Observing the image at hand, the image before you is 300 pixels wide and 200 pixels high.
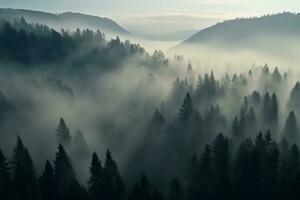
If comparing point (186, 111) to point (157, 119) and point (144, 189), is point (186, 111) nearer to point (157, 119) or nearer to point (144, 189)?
point (157, 119)

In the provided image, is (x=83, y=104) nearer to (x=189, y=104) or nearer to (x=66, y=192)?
(x=189, y=104)

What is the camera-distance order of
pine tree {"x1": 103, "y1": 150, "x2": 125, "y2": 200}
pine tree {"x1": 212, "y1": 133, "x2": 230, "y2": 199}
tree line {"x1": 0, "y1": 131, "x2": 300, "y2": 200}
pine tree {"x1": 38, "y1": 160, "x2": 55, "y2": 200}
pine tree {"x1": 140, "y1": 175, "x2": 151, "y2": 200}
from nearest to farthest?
1. pine tree {"x1": 140, "y1": 175, "x2": 151, "y2": 200}
2. tree line {"x1": 0, "y1": 131, "x2": 300, "y2": 200}
3. pine tree {"x1": 103, "y1": 150, "x2": 125, "y2": 200}
4. pine tree {"x1": 38, "y1": 160, "x2": 55, "y2": 200}
5. pine tree {"x1": 212, "y1": 133, "x2": 230, "y2": 199}

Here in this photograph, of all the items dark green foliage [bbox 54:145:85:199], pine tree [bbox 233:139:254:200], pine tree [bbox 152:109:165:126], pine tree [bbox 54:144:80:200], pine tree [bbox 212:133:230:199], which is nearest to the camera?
dark green foliage [bbox 54:145:85:199]

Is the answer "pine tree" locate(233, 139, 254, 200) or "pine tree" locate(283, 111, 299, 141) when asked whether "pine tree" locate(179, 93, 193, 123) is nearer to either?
"pine tree" locate(283, 111, 299, 141)

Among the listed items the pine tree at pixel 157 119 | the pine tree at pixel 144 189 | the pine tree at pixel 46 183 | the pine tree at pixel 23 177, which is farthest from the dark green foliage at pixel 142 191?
the pine tree at pixel 157 119

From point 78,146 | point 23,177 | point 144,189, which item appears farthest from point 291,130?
point 23,177

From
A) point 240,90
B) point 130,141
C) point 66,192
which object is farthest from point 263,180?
point 240,90

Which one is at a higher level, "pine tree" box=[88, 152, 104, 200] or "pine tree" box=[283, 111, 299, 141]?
"pine tree" box=[88, 152, 104, 200]

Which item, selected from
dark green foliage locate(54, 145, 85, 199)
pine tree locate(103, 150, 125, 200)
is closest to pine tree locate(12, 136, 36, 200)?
dark green foliage locate(54, 145, 85, 199)
